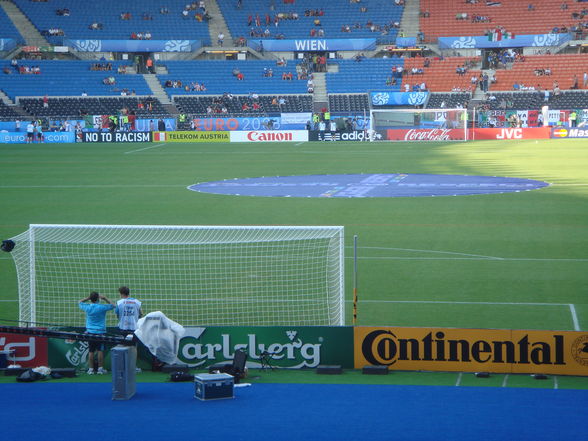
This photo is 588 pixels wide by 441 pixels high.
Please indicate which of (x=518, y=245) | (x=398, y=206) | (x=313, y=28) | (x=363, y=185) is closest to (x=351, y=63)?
(x=313, y=28)

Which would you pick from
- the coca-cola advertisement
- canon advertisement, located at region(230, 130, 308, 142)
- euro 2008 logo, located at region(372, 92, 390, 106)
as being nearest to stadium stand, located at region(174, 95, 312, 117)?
euro 2008 logo, located at region(372, 92, 390, 106)

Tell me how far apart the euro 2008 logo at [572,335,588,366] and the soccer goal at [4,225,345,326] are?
3631 mm

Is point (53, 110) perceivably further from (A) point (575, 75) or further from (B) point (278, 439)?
(B) point (278, 439)

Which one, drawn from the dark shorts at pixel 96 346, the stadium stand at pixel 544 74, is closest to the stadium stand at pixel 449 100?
the stadium stand at pixel 544 74

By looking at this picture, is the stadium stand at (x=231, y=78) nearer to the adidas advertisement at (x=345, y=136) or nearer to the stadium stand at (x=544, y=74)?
the adidas advertisement at (x=345, y=136)

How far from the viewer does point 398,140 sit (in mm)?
63094

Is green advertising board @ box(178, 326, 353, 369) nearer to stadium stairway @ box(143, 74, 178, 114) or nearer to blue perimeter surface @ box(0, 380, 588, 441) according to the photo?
blue perimeter surface @ box(0, 380, 588, 441)

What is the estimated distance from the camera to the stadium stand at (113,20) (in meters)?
82.5

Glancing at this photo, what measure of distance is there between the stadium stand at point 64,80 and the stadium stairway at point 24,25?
3.42 m

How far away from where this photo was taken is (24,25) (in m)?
82.1

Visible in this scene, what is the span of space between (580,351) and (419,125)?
5111 centimetres

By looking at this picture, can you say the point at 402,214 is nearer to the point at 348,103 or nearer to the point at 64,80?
the point at 348,103

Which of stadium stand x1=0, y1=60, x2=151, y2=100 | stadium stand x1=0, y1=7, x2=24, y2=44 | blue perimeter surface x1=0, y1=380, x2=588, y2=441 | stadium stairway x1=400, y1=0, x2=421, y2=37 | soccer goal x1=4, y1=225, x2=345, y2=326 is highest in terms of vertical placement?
stadium stairway x1=400, y1=0, x2=421, y2=37

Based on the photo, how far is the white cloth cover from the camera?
13258 mm
